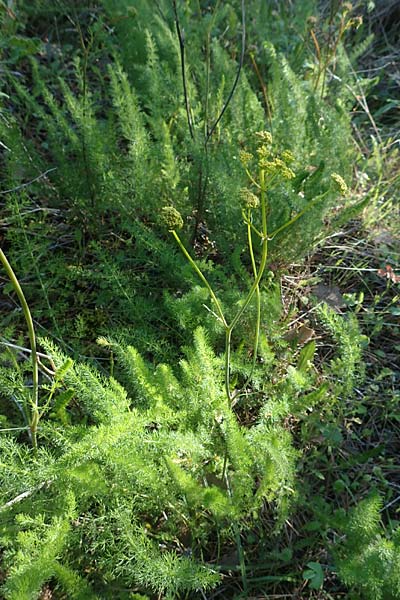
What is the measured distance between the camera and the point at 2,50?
10.3ft

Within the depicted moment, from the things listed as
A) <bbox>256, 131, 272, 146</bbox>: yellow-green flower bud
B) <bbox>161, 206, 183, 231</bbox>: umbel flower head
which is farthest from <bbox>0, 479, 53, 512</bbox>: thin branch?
<bbox>256, 131, 272, 146</bbox>: yellow-green flower bud

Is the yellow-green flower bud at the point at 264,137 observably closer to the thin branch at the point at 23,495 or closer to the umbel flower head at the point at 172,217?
the umbel flower head at the point at 172,217

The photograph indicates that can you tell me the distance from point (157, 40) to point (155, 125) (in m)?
0.96

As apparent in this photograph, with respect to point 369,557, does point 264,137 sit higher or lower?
higher

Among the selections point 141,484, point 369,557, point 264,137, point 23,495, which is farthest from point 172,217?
point 369,557

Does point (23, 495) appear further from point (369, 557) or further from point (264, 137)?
point (264, 137)

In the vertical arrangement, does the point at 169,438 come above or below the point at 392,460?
above

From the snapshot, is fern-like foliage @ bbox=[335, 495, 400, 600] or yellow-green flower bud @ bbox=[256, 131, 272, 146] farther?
yellow-green flower bud @ bbox=[256, 131, 272, 146]

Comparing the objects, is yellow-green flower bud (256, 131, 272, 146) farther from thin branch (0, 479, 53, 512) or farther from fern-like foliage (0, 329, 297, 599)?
thin branch (0, 479, 53, 512)

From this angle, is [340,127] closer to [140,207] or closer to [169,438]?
[140,207]

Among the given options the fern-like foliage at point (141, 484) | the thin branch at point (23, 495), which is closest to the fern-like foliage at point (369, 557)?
the fern-like foliage at point (141, 484)

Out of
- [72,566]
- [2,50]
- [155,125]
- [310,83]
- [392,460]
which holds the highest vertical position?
[2,50]

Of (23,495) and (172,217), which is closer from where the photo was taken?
(172,217)

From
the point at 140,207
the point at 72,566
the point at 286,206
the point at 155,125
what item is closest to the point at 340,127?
the point at 286,206
